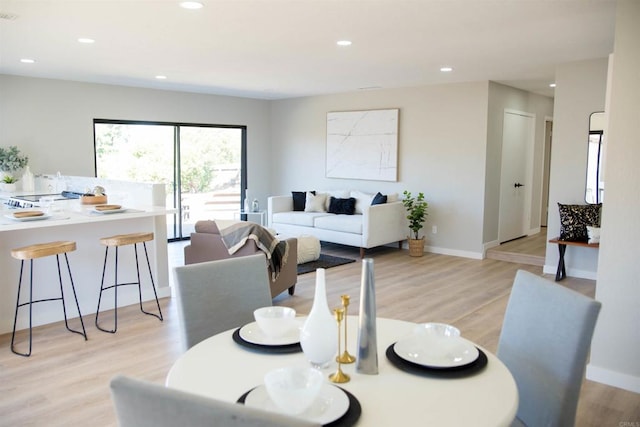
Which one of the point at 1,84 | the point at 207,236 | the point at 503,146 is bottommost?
the point at 207,236

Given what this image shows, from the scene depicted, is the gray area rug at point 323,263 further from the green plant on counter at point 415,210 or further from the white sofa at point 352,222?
the green plant on counter at point 415,210

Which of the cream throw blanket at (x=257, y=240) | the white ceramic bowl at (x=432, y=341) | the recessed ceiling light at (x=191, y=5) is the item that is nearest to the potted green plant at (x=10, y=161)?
the cream throw blanket at (x=257, y=240)

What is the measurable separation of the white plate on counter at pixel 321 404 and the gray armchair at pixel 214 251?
10.9ft

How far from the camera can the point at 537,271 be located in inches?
247

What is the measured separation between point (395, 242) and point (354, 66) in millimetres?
2994

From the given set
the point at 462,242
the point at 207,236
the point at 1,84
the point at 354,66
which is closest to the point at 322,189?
the point at 462,242

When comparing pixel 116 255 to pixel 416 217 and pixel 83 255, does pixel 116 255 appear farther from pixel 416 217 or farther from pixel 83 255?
pixel 416 217

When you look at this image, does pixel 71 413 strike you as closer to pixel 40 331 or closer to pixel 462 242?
pixel 40 331

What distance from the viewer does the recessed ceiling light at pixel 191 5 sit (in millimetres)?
3305

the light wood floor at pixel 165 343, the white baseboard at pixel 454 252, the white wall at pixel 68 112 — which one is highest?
the white wall at pixel 68 112

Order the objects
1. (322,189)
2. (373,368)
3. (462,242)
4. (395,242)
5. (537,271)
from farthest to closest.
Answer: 1. (322,189)
2. (395,242)
3. (462,242)
4. (537,271)
5. (373,368)

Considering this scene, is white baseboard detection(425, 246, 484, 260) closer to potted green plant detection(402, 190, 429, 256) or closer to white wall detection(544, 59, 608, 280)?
potted green plant detection(402, 190, 429, 256)

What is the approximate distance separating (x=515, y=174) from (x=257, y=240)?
4.89 m

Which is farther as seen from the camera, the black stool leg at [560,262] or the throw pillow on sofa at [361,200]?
the throw pillow on sofa at [361,200]
